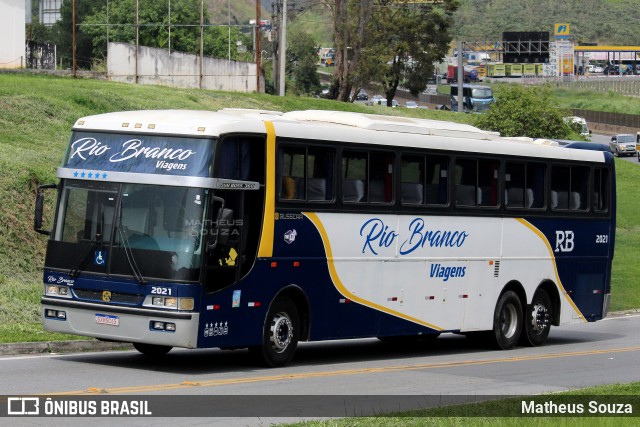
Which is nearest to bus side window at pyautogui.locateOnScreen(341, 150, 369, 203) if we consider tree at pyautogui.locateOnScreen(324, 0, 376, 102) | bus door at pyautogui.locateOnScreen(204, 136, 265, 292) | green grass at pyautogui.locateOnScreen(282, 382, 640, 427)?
bus door at pyautogui.locateOnScreen(204, 136, 265, 292)

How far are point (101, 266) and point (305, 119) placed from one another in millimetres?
4514

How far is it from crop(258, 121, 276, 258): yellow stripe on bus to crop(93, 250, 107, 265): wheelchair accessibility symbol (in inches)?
80.5

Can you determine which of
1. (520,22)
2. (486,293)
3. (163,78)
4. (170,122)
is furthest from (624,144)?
(520,22)

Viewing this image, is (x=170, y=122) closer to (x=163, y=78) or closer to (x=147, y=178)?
(x=147, y=178)

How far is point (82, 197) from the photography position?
16.4 m

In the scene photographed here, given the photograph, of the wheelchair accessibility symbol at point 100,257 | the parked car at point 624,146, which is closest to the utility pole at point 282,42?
the parked car at point 624,146

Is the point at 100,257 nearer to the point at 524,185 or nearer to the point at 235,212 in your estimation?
the point at 235,212

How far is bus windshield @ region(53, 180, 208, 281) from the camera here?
15.6 meters

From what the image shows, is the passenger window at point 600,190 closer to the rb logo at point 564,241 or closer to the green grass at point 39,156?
the rb logo at point 564,241

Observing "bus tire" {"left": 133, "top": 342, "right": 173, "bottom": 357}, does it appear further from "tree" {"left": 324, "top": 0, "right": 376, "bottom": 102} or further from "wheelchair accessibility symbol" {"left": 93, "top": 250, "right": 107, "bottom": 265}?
"tree" {"left": 324, "top": 0, "right": 376, "bottom": 102}

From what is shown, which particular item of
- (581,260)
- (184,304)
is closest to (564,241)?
(581,260)

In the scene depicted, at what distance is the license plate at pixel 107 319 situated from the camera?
15.7 meters

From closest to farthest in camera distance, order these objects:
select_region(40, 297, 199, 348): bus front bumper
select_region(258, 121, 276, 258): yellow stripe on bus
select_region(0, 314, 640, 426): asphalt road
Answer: select_region(0, 314, 640, 426): asphalt road → select_region(40, 297, 199, 348): bus front bumper → select_region(258, 121, 276, 258): yellow stripe on bus

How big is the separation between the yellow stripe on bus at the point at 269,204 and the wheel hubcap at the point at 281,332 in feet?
3.01
